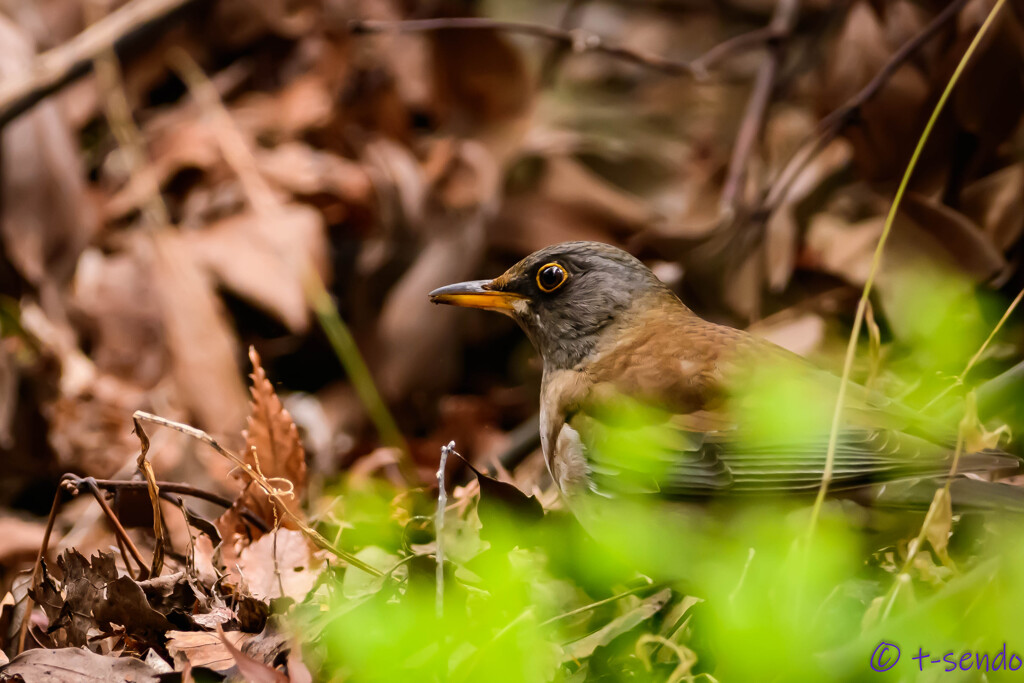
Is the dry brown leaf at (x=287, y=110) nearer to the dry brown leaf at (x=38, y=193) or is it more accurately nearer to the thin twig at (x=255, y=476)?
the dry brown leaf at (x=38, y=193)

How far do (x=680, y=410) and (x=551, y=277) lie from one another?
30.7 inches

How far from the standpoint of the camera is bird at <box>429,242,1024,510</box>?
263cm

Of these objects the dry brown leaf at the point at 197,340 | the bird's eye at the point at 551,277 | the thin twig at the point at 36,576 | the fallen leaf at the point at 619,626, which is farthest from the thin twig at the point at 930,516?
the dry brown leaf at the point at 197,340

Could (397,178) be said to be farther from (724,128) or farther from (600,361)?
(600,361)

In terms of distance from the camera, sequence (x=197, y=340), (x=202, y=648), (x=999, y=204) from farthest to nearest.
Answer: (x=197, y=340), (x=999, y=204), (x=202, y=648)

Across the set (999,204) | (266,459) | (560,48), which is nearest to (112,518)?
(266,459)

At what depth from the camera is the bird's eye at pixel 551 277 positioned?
3.49 metres

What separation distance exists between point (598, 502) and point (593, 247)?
3.36ft

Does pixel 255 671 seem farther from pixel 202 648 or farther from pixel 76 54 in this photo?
pixel 76 54

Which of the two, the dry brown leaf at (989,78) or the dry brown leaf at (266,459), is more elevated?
the dry brown leaf at (989,78)

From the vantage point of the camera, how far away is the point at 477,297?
352cm

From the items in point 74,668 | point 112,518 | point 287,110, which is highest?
point 287,110

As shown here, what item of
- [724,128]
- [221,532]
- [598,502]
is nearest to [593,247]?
[598,502]

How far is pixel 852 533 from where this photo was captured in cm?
268
